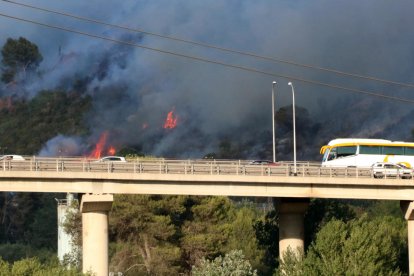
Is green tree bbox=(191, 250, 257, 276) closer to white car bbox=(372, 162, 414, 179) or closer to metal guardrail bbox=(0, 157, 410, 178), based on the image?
metal guardrail bbox=(0, 157, 410, 178)

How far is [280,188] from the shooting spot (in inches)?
4215

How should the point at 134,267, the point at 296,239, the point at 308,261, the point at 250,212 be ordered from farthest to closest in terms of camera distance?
the point at 250,212, the point at 134,267, the point at 296,239, the point at 308,261

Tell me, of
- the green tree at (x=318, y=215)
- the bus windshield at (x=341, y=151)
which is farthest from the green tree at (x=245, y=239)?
the bus windshield at (x=341, y=151)

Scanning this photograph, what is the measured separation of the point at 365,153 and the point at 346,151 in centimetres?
185

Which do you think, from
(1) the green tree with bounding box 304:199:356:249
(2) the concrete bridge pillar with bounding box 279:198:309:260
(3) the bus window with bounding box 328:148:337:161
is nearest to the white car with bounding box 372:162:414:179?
(2) the concrete bridge pillar with bounding box 279:198:309:260

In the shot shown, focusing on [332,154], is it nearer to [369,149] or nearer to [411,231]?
[369,149]

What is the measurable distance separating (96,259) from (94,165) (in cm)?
827

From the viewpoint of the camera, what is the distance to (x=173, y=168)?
10544cm

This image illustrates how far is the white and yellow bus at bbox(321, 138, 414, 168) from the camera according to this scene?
380ft

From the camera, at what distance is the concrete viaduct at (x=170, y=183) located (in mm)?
103000

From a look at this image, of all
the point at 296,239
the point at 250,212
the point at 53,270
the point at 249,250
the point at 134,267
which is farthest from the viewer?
the point at 250,212

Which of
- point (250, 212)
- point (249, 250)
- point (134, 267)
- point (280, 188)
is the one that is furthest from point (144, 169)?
point (250, 212)

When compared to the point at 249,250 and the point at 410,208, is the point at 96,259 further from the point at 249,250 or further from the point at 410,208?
the point at 249,250

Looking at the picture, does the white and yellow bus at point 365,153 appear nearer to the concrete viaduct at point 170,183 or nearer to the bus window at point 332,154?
the bus window at point 332,154
